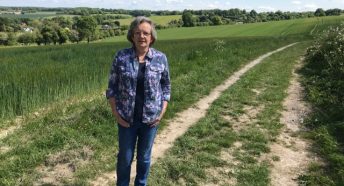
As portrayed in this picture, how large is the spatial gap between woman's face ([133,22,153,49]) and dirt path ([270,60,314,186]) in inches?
114

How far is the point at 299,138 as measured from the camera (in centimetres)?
766

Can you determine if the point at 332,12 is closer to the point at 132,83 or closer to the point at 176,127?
the point at 176,127

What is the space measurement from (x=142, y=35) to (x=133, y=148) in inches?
51.1

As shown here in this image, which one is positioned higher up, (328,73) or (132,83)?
(132,83)

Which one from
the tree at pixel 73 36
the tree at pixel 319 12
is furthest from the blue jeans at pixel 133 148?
the tree at pixel 319 12

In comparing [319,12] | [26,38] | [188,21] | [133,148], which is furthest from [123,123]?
[319,12]

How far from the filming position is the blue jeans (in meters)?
4.38

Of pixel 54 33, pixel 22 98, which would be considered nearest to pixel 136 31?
pixel 22 98

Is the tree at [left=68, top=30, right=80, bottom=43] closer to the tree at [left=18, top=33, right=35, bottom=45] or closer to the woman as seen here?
the tree at [left=18, top=33, right=35, bottom=45]

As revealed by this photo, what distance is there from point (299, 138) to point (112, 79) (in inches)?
186

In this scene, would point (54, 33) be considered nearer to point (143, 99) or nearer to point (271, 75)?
point (271, 75)

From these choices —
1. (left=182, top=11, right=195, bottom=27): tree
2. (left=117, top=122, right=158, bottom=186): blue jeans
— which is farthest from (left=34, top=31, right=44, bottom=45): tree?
(left=117, top=122, right=158, bottom=186): blue jeans

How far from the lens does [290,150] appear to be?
275 inches

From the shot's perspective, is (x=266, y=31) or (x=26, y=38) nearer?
(x=266, y=31)
